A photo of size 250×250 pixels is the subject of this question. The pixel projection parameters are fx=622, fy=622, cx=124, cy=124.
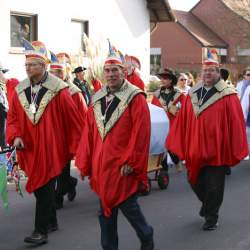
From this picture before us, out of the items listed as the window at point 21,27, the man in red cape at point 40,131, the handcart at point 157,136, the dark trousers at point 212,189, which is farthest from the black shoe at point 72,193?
the window at point 21,27

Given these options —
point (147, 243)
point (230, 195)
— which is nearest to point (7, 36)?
point (230, 195)

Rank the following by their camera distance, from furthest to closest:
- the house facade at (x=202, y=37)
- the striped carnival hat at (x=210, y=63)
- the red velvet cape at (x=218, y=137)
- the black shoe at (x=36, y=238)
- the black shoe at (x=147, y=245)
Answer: the house facade at (x=202, y=37) < the striped carnival hat at (x=210, y=63) < the red velvet cape at (x=218, y=137) < the black shoe at (x=36, y=238) < the black shoe at (x=147, y=245)

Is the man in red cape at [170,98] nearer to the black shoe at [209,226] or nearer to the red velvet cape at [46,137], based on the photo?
the black shoe at [209,226]

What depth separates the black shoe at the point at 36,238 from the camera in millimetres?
6254

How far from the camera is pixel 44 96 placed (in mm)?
6367

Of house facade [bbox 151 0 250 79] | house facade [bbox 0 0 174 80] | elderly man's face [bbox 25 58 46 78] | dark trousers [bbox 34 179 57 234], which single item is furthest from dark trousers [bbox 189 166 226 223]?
house facade [bbox 151 0 250 79]

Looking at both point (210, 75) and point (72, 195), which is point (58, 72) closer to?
point (72, 195)

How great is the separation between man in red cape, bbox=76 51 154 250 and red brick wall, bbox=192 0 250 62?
46.4 metres

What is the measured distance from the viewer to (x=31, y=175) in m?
6.28

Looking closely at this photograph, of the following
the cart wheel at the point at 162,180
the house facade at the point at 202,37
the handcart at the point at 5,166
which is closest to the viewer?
the handcart at the point at 5,166

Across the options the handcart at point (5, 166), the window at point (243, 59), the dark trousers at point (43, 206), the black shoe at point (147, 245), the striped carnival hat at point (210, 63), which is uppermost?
the window at point (243, 59)

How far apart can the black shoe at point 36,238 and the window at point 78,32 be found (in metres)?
12.4

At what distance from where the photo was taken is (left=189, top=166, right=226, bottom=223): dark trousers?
6.88 m

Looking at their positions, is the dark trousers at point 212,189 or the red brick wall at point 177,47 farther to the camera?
the red brick wall at point 177,47
